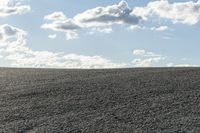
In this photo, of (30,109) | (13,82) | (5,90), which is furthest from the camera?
(13,82)

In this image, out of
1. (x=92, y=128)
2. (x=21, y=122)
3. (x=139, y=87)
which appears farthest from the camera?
(x=139, y=87)

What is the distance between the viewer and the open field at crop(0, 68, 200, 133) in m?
8.80

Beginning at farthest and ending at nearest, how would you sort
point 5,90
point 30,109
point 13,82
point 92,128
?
point 13,82 → point 5,90 → point 30,109 → point 92,128

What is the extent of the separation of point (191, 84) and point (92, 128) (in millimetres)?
4162

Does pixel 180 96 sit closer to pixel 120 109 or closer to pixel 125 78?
pixel 120 109

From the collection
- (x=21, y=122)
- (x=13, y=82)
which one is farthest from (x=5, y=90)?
(x=21, y=122)

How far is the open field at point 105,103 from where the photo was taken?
880cm

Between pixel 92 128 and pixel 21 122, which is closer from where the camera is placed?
pixel 92 128

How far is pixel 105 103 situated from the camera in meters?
10.5

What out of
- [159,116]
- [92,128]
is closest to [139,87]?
[159,116]

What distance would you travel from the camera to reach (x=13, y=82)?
14586 millimetres

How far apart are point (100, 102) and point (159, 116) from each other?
1750 mm

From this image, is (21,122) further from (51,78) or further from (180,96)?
(51,78)

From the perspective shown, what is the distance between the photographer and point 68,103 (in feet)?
35.0
